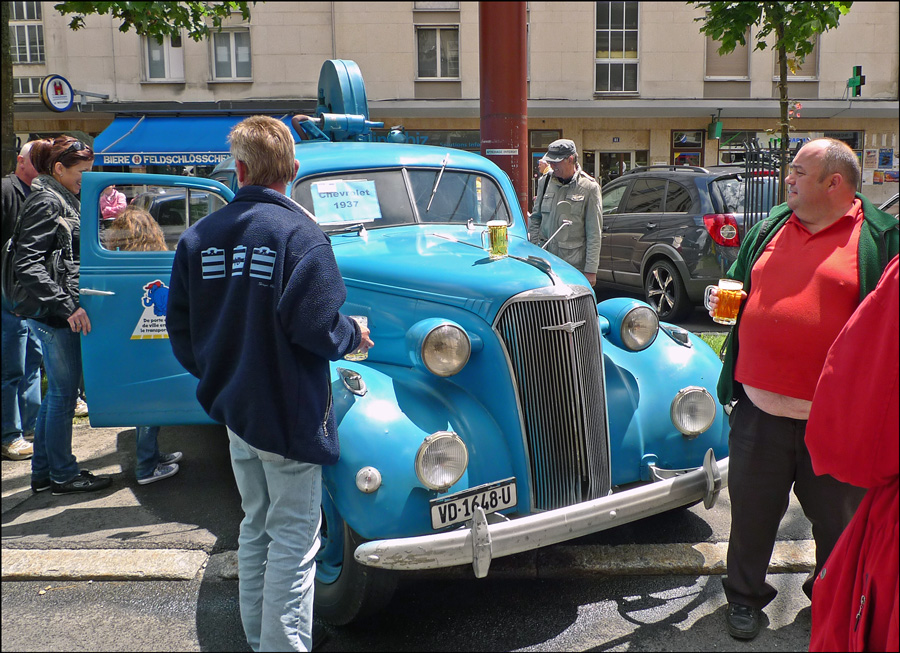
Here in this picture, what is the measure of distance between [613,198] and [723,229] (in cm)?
241

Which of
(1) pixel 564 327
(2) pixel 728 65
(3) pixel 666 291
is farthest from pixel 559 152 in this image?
(2) pixel 728 65

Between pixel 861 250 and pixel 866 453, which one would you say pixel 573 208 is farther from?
pixel 866 453

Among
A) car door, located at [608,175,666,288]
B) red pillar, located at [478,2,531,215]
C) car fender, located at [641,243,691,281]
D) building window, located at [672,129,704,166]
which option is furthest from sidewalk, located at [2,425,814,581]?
building window, located at [672,129,704,166]

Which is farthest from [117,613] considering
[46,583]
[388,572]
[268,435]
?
[268,435]

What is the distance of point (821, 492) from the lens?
291cm

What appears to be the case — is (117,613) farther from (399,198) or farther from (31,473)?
(399,198)

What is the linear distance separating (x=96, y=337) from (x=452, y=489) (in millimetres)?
2318

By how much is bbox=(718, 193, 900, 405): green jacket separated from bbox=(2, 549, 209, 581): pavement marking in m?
2.59

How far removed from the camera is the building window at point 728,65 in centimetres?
1950

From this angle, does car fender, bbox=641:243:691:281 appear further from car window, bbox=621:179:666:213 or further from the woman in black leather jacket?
the woman in black leather jacket

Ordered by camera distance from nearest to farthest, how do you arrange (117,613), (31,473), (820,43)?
(117,613) < (31,473) < (820,43)

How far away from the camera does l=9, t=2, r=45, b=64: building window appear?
17.9 metres

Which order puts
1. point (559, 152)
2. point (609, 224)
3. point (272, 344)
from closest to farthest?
point (272, 344), point (559, 152), point (609, 224)

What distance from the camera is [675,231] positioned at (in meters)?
9.01
